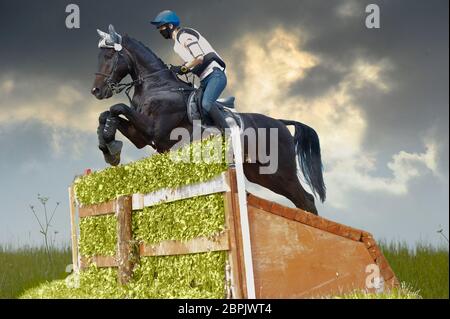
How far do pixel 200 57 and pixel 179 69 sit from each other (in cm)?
46

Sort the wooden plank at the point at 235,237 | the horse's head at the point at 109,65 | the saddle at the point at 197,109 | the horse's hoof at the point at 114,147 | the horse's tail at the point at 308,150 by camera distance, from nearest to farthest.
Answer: the wooden plank at the point at 235,237, the horse's hoof at the point at 114,147, the saddle at the point at 197,109, the horse's head at the point at 109,65, the horse's tail at the point at 308,150

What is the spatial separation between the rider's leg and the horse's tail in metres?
1.90

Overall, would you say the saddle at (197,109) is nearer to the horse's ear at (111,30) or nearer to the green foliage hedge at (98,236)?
the horse's ear at (111,30)

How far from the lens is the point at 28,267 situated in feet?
35.0

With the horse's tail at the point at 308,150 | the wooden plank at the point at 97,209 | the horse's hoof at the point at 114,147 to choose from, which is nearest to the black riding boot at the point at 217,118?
the horse's hoof at the point at 114,147

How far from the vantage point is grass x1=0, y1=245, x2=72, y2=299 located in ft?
33.2

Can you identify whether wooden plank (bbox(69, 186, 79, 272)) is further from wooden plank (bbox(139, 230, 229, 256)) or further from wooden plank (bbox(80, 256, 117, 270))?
wooden plank (bbox(139, 230, 229, 256))

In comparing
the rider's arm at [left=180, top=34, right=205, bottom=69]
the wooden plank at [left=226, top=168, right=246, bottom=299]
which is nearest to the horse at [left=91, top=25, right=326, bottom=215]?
the rider's arm at [left=180, top=34, right=205, bottom=69]

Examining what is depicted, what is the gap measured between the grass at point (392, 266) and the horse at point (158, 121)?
4.91 feet

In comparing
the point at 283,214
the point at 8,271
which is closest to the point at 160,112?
the point at 283,214

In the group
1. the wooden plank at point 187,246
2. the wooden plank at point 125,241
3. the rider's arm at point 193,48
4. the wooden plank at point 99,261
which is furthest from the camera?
the rider's arm at point 193,48

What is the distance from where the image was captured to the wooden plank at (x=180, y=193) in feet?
17.1
